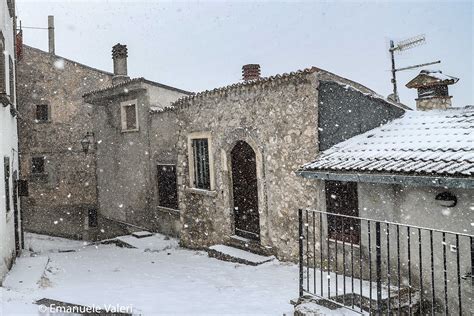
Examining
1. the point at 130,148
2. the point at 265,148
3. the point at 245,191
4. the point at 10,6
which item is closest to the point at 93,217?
the point at 130,148

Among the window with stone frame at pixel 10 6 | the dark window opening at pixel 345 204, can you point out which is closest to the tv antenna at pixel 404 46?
the dark window opening at pixel 345 204

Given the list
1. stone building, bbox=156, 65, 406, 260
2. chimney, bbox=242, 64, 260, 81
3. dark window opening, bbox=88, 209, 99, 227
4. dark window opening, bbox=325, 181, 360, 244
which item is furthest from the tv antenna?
dark window opening, bbox=88, 209, 99, 227

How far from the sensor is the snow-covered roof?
5.75m

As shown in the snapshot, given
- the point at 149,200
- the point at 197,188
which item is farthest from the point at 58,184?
the point at 197,188

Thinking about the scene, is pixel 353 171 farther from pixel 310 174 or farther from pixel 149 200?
pixel 149 200

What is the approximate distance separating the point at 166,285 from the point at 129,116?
8.49 m

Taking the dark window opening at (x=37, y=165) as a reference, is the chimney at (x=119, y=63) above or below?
above

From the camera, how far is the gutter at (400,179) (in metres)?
5.21

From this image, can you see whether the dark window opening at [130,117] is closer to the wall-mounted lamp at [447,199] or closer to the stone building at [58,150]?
the stone building at [58,150]

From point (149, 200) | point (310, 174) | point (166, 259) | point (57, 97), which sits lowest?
point (166, 259)

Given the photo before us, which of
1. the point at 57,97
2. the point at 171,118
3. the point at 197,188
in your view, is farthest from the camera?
the point at 57,97

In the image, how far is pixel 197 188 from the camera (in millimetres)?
11188

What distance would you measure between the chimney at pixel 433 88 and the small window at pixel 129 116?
9037mm

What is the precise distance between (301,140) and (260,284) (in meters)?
2.85
